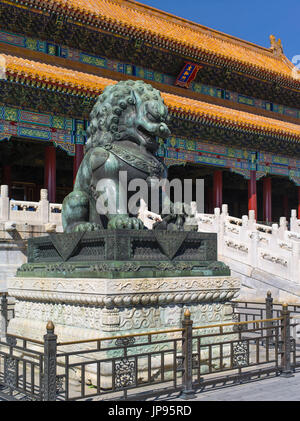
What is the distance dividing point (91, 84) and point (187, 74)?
589 centimetres

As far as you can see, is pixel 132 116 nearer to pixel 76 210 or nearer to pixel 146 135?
pixel 146 135

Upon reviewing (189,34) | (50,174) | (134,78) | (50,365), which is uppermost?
(189,34)

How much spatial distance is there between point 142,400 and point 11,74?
386 inches

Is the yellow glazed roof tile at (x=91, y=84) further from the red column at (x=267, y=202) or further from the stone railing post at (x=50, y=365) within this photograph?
the stone railing post at (x=50, y=365)

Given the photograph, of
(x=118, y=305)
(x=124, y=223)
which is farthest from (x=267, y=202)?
(x=118, y=305)

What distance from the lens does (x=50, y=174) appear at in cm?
1393

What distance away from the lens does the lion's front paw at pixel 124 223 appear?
4996mm

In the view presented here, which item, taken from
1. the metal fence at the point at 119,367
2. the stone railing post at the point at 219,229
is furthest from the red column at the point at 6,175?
the metal fence at the point at 119,367

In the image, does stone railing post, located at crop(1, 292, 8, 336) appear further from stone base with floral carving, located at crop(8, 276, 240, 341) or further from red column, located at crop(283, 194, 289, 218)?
red column, located at crop(283, 194, 289, 218)

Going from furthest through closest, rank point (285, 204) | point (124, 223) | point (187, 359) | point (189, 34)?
1. point (285, 204)
2. point (189, 34)
3. point (124, 223)
4. point (187, 359)

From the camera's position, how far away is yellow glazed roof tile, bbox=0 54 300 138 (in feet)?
40.4

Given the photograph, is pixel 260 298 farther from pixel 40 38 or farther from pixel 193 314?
pixel 40 38

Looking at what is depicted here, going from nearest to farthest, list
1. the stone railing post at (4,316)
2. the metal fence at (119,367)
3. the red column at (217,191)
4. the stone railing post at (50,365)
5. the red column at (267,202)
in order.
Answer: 1. the stone railing post at (50,365)
2. the metal fence at (119,367)
3. the stone railing post at (4,316)
4. the red column at (217,191)
5. the red column at (267,202)

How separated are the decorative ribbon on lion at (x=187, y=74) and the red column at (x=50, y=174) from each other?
6.24 metres
